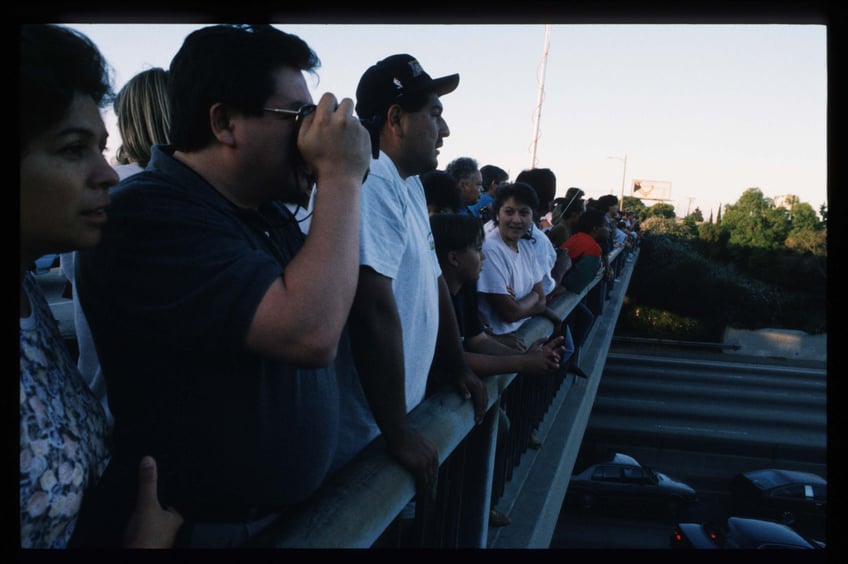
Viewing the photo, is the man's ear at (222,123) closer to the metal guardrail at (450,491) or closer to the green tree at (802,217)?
the metal guardrail at (450,491)

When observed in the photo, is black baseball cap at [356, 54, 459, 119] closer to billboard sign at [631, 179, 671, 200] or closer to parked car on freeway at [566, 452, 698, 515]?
parked car on freeway at [566, 452, 698, 515]

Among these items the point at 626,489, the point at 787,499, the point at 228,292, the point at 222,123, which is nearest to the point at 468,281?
the point at 222,123

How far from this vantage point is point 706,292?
36406mm

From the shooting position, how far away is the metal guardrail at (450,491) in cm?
111

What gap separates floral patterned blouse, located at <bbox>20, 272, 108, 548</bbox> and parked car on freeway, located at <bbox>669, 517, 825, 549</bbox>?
12275mm

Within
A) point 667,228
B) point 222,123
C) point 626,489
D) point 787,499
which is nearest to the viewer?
point 222,123

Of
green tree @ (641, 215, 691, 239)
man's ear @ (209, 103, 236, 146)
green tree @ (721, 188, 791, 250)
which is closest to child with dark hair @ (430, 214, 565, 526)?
man's ear @ (209, 103, 236, 146)

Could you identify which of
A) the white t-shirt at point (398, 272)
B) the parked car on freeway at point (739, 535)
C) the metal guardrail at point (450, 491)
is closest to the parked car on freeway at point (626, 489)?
the parked car on freeway at point (739, 535)

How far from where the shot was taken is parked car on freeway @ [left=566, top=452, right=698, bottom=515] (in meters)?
16.3

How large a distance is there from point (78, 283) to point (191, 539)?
512 millimetres

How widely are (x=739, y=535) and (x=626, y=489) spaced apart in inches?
158

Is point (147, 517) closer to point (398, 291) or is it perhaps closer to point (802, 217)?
point (398, 291)

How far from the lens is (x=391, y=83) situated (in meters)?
2.29

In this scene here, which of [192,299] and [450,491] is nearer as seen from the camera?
[192,299]
